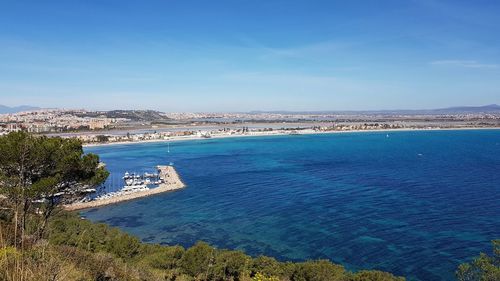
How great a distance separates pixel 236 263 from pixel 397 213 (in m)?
14.0

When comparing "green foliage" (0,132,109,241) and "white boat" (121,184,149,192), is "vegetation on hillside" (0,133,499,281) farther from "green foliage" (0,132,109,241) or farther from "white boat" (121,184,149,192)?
"white boat" (121,184,149,192)

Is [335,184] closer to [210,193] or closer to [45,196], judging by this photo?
[210,193]

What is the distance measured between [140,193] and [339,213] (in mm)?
15786

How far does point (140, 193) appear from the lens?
96.2ft

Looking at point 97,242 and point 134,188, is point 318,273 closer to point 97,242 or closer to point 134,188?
point 97,242

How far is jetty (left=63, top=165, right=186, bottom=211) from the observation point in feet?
83.8

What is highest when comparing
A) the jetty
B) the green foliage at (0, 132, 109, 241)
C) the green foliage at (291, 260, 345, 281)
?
the green foliage at (0, 132, 109, 241)

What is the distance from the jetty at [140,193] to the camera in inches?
1005

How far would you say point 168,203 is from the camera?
26406mm

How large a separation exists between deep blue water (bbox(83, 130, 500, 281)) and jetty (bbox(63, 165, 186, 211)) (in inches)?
43.1

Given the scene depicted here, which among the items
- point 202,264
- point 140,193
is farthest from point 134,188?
point 202,264

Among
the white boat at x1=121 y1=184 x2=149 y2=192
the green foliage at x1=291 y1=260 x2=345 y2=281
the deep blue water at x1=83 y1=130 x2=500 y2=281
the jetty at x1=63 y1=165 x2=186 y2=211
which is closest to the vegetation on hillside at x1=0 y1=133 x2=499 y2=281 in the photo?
the green foliage at x1=291 y1=260 x2=345 y2=281

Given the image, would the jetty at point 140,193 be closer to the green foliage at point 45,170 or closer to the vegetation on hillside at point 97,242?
the vegetation on hillside at point 97,242

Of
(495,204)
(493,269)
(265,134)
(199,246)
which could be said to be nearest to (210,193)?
(199,246)
